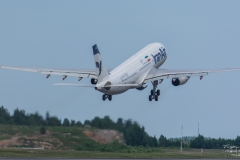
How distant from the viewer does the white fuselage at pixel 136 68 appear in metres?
79.7

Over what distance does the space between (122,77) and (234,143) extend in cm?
2560

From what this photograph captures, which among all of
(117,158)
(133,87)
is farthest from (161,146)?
(117,158)

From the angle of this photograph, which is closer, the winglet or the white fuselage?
the winglet

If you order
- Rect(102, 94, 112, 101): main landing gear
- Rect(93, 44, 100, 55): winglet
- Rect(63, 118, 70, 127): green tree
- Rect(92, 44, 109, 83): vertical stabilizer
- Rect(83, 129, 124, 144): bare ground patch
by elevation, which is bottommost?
Rect(83, 129, 124, 144): bare ground patch

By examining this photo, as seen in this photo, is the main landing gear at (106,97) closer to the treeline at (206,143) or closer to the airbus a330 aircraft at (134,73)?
the airbus a330 aircraft at (134,73)

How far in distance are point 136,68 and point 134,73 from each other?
3.56 feet

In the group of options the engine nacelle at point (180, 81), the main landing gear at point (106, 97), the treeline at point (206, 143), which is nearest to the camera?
the main landing gear at point (106, 97)

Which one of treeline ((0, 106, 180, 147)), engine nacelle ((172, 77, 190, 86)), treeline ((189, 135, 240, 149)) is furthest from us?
treeline ((189, 135, 240, 149))

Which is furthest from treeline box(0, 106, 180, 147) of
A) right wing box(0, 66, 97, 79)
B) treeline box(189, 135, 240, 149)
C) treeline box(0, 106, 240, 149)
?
treeline box(189, 135, 240, 149)

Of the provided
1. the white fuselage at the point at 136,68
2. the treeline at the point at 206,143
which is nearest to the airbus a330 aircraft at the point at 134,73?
the white fuselage at the point at 136,68

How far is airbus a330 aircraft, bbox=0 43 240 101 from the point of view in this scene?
78.5 m

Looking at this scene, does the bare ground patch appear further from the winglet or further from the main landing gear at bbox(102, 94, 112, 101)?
the winglet

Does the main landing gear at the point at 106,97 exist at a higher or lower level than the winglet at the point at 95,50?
lower

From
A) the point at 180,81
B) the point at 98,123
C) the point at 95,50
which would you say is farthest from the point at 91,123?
the point at 180,81
